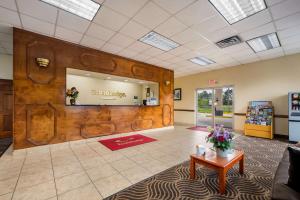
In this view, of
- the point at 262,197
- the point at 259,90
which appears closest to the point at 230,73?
the point at 259,90

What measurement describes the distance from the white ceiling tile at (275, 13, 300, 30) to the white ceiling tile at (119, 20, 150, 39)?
3149mm

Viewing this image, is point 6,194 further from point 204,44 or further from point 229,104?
point 229,104

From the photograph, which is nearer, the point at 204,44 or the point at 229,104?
the point at 204,44

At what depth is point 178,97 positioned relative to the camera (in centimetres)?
956

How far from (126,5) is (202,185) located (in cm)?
353

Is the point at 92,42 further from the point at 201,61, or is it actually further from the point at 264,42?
the point at 264,42

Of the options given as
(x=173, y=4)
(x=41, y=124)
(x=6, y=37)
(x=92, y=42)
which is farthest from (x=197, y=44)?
(x=6, y=37)

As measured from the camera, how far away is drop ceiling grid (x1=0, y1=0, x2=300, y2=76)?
2.80 meters

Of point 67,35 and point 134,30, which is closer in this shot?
point 134,30

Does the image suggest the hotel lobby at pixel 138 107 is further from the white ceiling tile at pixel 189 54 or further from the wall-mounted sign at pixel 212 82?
the wall-mounted sign at pixel 212 82

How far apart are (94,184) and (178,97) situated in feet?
26.1

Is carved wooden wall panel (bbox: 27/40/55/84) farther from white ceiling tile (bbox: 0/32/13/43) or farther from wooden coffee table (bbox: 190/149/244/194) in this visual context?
wooden coffee table (bbox: 190/149/244/194)

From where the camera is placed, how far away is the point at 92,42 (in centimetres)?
437

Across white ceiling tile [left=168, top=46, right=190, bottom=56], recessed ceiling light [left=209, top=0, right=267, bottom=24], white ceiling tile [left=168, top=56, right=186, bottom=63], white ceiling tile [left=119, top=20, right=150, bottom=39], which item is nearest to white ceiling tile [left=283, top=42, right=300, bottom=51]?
recessed ceiling light [left=209, top=0, right=267, bottom=24]
